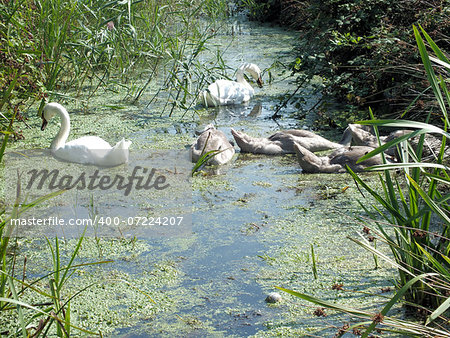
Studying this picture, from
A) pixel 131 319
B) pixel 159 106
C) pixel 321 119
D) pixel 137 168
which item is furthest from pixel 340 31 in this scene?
pixel 131 319

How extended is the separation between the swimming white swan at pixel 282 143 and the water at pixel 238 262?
0.08 m

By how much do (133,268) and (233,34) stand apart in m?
8.46

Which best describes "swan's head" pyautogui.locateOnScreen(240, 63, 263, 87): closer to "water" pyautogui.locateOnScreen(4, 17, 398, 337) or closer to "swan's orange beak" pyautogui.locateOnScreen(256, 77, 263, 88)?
"swan's orange beak" pyautogui.locateOnScreen(256, 77, 263, 88)

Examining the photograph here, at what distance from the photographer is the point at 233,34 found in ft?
36.6

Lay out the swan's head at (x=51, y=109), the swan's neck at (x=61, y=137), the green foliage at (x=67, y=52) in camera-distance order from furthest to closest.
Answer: the green foliage at (x=67, y=52) → the swan's head at (x=51, y=109) → the swan's neck at (x=61, y=137)

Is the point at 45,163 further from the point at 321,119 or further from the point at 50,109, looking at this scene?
the point at 321,119

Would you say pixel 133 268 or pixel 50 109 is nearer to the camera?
pixel 133 268

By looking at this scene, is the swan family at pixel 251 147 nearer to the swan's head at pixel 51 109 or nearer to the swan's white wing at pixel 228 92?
the swan's head at pixel 51 109

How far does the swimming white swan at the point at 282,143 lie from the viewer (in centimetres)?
526

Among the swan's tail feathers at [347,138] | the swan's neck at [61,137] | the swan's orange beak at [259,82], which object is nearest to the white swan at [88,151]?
the swan's neck at [61,137]

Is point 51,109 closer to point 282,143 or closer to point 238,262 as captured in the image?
point 282,143

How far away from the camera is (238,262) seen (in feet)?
11.3

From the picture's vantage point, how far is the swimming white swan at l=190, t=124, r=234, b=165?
5.08m

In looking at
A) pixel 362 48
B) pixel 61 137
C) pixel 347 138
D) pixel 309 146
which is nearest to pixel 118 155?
pixel 61 137
